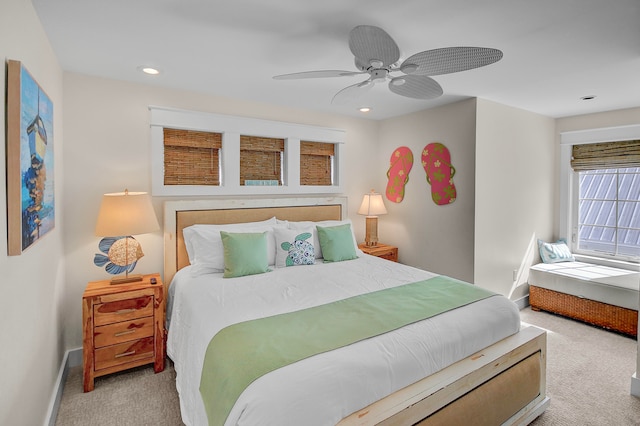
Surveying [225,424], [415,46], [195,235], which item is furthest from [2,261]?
[415,46]

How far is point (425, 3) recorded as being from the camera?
5.45 feet

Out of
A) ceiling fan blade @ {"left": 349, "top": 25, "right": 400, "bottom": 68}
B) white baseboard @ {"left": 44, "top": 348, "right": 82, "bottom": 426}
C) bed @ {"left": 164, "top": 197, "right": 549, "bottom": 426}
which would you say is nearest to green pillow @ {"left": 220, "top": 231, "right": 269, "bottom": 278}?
bed @ {"left": 164, "top": 197, "right": 549, "bottom": 426}

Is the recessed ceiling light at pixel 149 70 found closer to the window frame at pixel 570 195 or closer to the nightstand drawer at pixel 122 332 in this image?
the nightstand drawer at pixel 122 332

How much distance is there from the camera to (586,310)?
3566mm

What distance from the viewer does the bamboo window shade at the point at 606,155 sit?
3.77m

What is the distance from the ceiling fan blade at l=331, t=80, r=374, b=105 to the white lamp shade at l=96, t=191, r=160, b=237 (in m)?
1.73

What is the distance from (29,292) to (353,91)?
7.07ft

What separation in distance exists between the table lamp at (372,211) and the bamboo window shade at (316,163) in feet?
1.72

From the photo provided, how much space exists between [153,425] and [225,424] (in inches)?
42.8

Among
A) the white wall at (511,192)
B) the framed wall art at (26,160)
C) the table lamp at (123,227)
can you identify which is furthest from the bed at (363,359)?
the white wall at (511,192)

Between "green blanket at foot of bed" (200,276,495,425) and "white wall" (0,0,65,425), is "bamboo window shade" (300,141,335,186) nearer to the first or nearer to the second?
"green blanket at foot of bed" (200,276,495,425)

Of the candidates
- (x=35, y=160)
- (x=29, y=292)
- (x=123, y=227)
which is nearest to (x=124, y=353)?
(x=123, y=227)

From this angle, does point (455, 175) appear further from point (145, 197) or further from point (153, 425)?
point (153, 425)

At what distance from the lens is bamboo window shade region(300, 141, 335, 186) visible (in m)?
4.00
